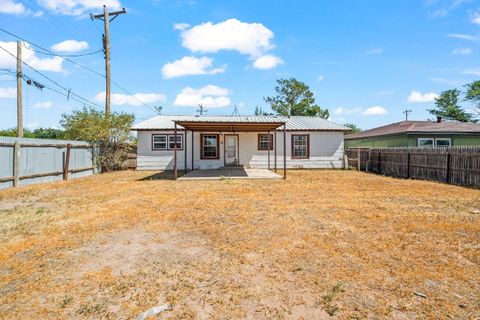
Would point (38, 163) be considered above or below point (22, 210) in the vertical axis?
above

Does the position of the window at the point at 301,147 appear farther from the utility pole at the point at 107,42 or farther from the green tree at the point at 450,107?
the green tree at the point at 450,107

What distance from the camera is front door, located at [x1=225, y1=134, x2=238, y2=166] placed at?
60.6ft

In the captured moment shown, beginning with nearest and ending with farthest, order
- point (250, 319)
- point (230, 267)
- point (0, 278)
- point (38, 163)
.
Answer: point (250, 319), point (0, 278), point (230, 267), point (38, 163)

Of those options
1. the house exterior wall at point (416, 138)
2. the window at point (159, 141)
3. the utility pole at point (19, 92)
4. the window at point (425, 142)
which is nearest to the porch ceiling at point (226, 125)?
the window at point (159, 141)

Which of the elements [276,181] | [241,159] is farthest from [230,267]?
[241,159]

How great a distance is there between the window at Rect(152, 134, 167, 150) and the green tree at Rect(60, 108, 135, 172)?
151 cm

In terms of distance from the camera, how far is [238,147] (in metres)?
18.5

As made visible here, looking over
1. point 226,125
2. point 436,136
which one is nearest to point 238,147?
A: point 226,125

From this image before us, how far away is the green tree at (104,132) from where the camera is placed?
16.5 m

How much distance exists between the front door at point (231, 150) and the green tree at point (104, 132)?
5862 millimetres

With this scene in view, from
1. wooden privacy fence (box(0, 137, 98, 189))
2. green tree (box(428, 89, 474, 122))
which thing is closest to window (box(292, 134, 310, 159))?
wooden privacy fence (box(0, 137, 98, 189))

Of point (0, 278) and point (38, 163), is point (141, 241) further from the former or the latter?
point (38, 163)

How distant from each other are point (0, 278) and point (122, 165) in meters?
15.3

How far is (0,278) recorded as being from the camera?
3551 millimetres
